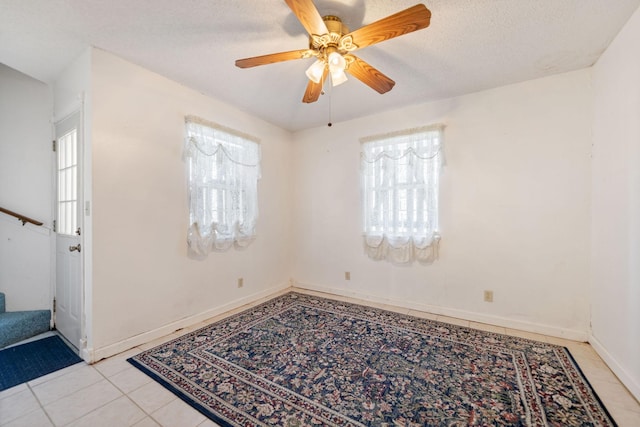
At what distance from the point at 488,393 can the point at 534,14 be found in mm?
2522

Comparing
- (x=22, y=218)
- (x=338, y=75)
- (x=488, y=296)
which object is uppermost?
(x=338, y=75)

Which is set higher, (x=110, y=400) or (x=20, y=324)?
(x=20, y=324)

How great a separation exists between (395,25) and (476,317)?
113 inches

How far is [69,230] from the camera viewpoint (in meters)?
2.50

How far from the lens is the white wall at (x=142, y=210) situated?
2.21 m

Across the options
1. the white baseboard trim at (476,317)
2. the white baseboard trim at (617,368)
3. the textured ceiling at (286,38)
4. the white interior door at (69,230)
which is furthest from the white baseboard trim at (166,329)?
the white baseboard trim at (617,368)

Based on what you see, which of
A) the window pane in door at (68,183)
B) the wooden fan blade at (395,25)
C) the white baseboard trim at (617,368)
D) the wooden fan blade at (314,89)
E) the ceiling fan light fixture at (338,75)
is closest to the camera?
the wooden fan blade at (395,25)

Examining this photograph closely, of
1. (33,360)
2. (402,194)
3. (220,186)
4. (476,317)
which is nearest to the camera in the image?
(33,360)

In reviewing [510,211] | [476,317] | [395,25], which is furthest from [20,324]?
[510,211]

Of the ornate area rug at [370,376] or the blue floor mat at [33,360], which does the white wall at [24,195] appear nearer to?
the blue floor mat at [33,360]

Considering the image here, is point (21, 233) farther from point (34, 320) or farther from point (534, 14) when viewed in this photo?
point (534, 14)

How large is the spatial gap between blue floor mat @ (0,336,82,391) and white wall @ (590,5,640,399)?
4.07 meters

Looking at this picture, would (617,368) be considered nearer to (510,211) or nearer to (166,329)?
(510,211)

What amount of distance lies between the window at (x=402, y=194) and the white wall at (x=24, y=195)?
3.55m
